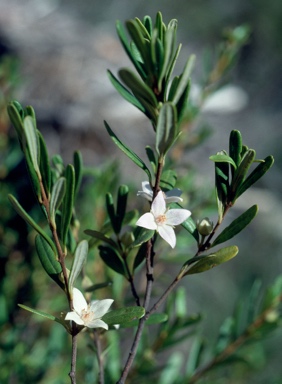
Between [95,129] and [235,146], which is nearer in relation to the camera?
[235,146]

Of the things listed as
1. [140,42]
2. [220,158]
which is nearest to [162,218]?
[220,158]

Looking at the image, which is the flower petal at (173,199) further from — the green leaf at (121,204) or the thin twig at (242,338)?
the thin twig at (242,338)

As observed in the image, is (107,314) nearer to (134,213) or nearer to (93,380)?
(134,213)

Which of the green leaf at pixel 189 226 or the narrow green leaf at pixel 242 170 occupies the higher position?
the narrow green leaf at pixel 242 170

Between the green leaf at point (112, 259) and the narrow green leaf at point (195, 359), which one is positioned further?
the narrow green leaf at point (195, 359)

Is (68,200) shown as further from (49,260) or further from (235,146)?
(235,146)

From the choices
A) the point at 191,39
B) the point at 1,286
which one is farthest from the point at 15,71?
the point at 191,39


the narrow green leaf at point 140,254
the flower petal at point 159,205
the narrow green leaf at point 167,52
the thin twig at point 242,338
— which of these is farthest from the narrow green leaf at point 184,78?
the thin twig at point 242,338
